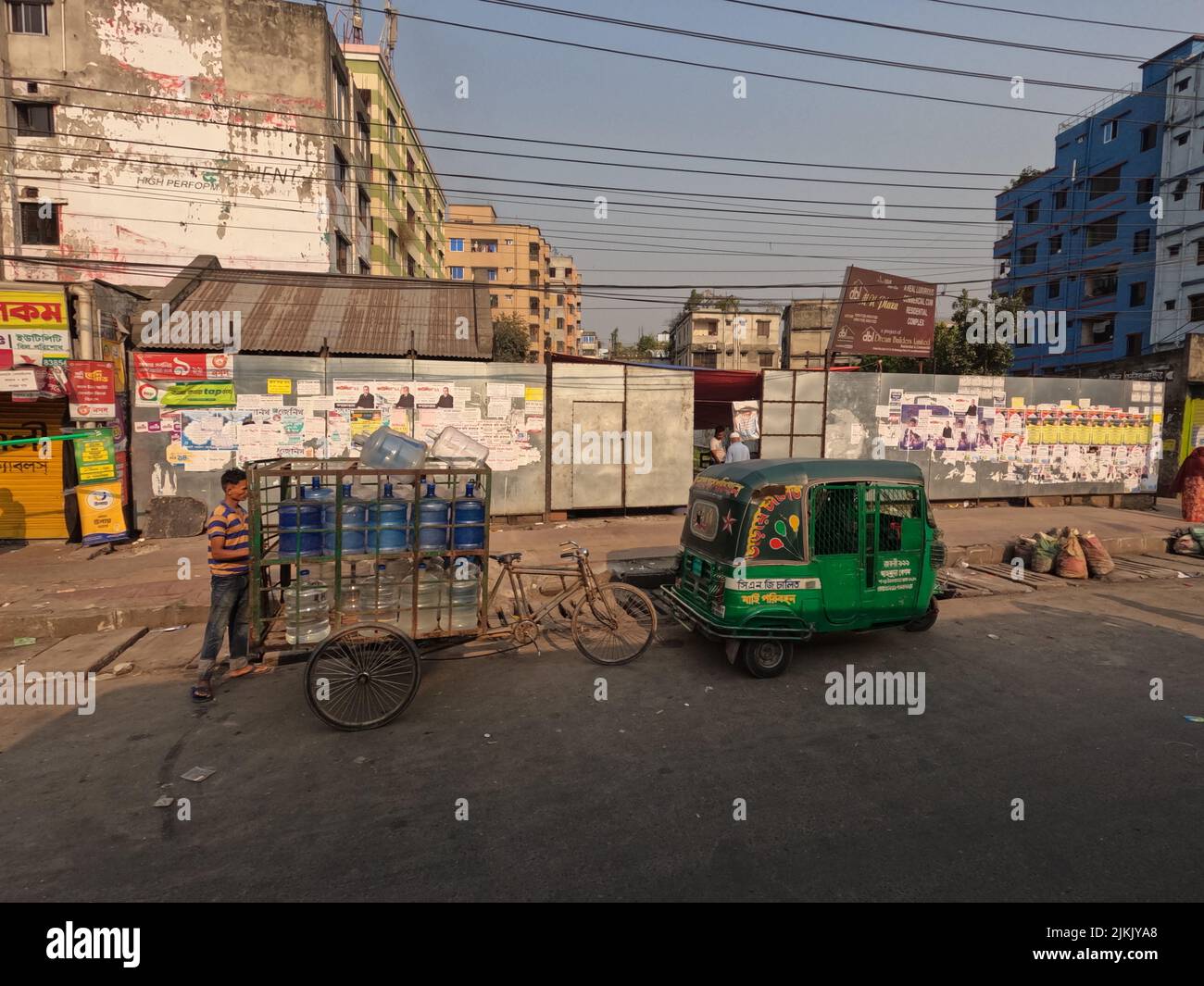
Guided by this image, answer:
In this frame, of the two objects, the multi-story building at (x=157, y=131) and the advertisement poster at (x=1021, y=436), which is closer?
the advertisement poster at (x=1021, y=436)

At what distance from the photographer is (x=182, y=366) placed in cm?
1115

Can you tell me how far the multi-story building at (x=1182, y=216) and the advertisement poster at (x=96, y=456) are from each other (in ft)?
143

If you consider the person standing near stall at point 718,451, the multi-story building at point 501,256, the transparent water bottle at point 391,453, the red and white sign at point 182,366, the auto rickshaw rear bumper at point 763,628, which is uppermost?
the multi-story building at point 501,256

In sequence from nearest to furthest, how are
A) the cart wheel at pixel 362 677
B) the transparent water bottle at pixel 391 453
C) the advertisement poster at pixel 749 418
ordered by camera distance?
the cart wheel at pixel 362 677
the transparent water bottle at pixel 391 453
the advertisement poster at pixel 749 418

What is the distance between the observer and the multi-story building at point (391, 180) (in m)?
34.9

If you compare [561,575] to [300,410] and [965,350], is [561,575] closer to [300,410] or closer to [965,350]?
[300,410]

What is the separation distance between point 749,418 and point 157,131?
73.8 feet

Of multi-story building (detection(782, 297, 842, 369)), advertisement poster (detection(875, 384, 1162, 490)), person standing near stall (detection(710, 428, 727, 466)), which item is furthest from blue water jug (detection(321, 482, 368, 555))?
multi-story building (detection(782, 297, 842, 369))

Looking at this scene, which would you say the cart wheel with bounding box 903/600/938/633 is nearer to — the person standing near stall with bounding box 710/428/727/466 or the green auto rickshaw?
the green auto rickshaw

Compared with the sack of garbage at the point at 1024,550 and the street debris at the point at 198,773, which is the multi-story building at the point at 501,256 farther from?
the street debris at the point at 198,773

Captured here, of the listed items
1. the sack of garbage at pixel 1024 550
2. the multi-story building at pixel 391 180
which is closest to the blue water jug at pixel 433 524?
the sack of garbage at pixel 1024 550

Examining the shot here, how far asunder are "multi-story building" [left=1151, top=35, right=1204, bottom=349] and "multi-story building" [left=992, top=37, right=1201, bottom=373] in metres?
0.51

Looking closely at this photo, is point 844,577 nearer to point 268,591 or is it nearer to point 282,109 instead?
point 268,591

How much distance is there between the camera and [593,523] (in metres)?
13.2
